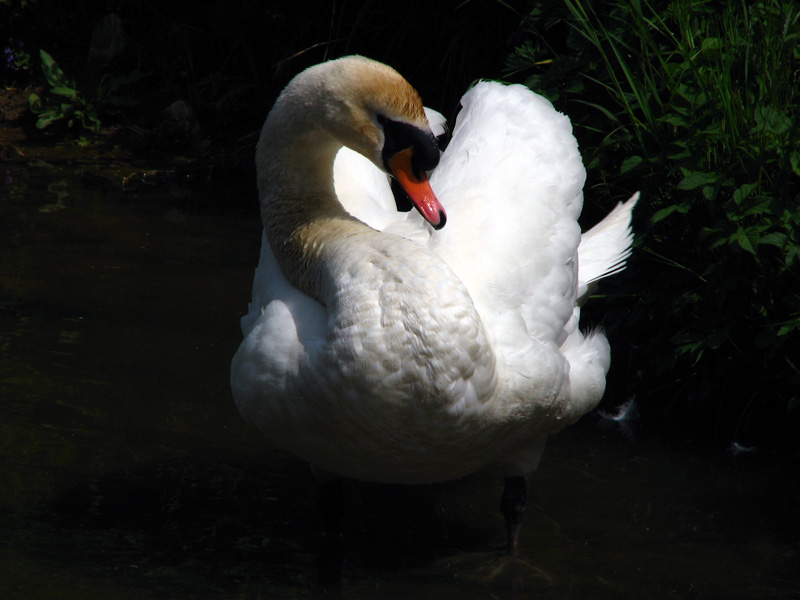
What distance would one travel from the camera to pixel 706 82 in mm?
3775

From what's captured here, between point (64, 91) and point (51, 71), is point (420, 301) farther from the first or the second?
point (51, 71)

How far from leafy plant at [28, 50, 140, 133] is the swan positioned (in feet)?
14.2

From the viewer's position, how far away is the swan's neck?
308 centimetres

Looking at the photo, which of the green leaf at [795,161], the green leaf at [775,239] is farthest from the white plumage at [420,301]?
the green leaf at [795,161]

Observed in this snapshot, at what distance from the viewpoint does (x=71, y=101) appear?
744 centimetres

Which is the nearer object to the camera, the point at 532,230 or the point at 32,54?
the point at 532,230

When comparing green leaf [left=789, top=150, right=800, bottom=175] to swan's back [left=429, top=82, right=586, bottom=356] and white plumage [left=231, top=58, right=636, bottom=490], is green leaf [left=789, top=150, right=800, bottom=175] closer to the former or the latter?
white plumage [left=231, top=58, right=636, bottom=490]

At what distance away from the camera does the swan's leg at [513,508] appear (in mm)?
3234

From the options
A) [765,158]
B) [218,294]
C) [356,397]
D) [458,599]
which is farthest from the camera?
[218,294]

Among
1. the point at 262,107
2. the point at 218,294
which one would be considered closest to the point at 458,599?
the point at 218,294

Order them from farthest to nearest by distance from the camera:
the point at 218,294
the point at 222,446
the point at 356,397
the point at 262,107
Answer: the point at 262,107
the point at 218,294
the point at 222,446
the point at 356,397

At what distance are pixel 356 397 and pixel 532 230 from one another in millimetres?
1009

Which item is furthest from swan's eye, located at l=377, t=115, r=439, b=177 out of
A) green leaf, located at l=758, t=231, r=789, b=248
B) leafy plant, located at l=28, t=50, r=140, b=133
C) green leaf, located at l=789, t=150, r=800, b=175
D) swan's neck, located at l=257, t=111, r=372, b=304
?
leafy plant, located at l=28, t=50, r=140, b=133

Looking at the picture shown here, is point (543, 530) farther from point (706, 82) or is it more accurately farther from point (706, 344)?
point (706, 82)
